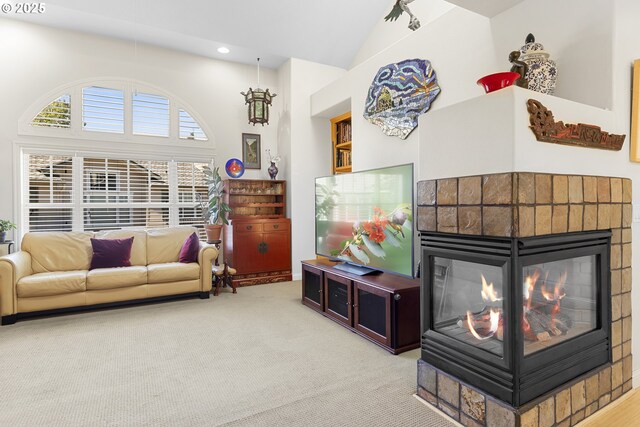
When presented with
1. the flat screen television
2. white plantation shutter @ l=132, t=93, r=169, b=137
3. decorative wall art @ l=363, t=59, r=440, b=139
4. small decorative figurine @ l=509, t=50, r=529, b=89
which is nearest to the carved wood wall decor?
small decorative figurine @ l=509, t=50, r=529, b=89

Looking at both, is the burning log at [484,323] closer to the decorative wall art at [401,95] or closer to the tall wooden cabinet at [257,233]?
the decorative wall art at [401,95]

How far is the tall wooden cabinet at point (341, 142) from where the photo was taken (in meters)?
5.21

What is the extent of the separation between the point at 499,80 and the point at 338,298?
2.38 m

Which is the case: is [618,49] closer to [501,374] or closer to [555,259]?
[555,259]

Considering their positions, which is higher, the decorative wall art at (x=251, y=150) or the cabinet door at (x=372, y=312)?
the decorative wall art at (x=251, y=150)

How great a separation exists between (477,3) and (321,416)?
277 centimetres

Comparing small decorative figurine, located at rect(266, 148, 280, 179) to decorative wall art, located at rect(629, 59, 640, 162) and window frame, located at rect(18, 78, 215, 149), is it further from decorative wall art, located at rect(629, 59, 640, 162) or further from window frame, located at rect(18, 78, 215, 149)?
decorative wall art, located at rect(629, 59, 640, 162)

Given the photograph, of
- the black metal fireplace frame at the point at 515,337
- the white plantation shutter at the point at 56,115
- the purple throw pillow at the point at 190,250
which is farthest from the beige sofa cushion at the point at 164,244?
the black metal fireplace frame at the point at 515,337

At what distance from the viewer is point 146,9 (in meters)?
4.21

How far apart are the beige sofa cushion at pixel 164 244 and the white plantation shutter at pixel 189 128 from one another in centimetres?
145

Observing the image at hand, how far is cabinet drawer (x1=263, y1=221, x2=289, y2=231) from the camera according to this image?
5199mm

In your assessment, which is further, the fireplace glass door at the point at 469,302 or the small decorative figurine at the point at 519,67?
the small decorative figurine at the point at 519,67

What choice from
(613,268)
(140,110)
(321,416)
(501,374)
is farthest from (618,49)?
(140,110)

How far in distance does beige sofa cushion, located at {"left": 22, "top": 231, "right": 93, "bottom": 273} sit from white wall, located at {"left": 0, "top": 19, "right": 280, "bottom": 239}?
607 mm
